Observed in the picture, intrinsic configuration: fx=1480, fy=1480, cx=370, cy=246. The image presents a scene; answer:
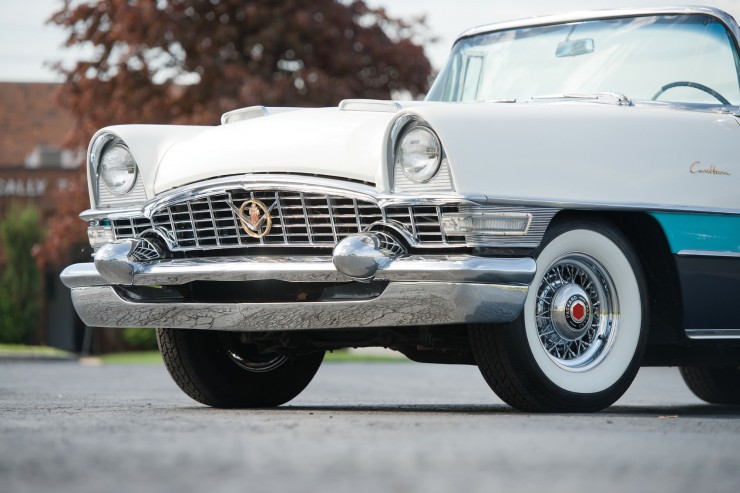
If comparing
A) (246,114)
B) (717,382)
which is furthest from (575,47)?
(717,382)

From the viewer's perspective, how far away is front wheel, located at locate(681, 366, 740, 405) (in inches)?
325

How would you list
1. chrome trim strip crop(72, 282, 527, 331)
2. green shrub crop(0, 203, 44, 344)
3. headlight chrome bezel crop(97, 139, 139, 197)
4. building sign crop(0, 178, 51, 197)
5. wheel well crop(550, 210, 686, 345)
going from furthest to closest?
building sign crop(0, 178, 51, 197)
green shrub crop(0, 203, 44, 344)
headlight chrome bezel crop(97, 139, 139, 197)
wheel well crop(550, 210, 686, 345)
chrome trim strip crop(72, 282, 527, 331)

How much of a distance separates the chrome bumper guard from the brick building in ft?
76.5

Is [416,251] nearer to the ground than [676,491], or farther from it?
farther from it

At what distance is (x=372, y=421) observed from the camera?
5344 millimetres

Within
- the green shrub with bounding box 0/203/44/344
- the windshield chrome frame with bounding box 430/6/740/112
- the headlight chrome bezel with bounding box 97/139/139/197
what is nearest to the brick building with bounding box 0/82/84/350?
the green shrub with bounding box 0/203/44/344

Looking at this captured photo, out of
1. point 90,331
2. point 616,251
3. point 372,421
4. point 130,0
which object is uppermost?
point 130,0

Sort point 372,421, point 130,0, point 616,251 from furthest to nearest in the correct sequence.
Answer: point 130,0 < point 616,251 < point 372,421

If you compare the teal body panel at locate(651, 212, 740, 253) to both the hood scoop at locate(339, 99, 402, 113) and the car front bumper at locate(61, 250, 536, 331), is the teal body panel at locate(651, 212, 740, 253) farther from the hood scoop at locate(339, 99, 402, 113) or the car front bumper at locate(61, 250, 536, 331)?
the hood scoop at locate(339, 99, 402, 113)

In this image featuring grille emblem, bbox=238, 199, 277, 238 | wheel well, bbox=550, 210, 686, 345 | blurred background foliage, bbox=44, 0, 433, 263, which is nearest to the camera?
grille emblem, bbox=238, 199, 277, 238

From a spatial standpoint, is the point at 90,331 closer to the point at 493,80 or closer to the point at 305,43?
the point at 305,43

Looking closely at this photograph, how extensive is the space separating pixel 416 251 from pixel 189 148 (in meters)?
1.27

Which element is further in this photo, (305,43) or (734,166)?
(305,43)

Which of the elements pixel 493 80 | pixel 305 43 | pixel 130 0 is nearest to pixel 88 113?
pixel 130 0
